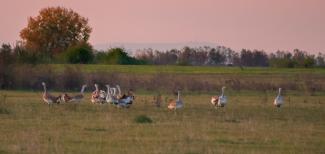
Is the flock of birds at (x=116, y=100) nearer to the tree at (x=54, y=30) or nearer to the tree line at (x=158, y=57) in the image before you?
the tree line at (x=158, y=57)

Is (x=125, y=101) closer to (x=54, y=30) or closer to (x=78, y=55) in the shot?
(x=78, y=55)

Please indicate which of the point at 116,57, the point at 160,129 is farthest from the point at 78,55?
the point at 160,129

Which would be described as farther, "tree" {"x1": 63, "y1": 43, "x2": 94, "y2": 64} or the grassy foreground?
"tree" {"x1": 63, "y1": 43, "x2": 94, "y2": 64}

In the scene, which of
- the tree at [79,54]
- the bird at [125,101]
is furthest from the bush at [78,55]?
the bird at [125,101]

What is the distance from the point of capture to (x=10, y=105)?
1184 inches

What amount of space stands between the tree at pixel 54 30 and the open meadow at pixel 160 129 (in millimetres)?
62428

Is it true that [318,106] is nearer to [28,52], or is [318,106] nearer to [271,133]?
[271,133]

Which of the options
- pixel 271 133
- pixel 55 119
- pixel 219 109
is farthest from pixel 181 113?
pixel 271 133

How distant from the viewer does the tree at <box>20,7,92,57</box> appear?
9369 centimetres

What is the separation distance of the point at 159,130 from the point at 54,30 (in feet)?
246

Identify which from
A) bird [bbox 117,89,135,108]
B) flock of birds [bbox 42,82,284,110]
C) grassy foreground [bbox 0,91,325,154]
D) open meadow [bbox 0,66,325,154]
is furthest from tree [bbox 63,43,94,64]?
grassy foreground [bbox 0,91,325,154]

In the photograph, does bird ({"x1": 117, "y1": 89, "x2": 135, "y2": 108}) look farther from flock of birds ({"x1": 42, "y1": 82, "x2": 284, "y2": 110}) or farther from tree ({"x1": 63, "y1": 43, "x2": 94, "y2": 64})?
tree ({"x1": 63, "y1": 43, "x2": 94, "y2": 64})

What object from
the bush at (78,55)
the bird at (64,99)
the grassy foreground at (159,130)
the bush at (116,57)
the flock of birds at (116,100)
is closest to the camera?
the grassy foreground at (159,130)

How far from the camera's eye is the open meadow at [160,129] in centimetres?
1733
